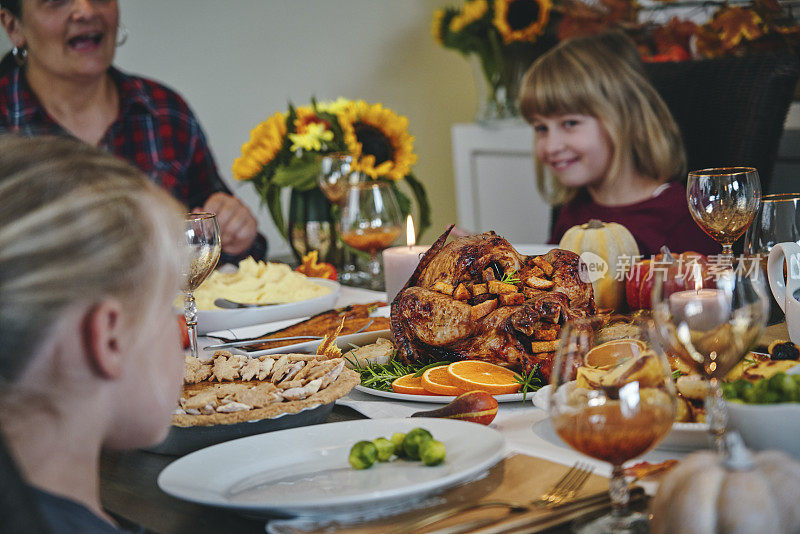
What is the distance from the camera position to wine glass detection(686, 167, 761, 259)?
1372 millimetres

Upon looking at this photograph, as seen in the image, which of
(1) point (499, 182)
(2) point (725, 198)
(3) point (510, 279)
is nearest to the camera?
(3) point (510, 279)

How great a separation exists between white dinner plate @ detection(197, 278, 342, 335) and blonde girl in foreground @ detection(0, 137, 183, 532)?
922mm

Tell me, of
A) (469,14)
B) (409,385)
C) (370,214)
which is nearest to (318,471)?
(409,385)

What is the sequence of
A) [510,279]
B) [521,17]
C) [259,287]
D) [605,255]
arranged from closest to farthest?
[510,279], [605,255], [259,287], [521,17]

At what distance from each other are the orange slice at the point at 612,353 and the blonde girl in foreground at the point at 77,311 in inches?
14.7

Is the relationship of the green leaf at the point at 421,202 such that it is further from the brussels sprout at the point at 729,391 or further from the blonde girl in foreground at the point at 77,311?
the blonde girl in foreground at the point at 77,311

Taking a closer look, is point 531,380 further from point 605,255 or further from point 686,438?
point 605,255

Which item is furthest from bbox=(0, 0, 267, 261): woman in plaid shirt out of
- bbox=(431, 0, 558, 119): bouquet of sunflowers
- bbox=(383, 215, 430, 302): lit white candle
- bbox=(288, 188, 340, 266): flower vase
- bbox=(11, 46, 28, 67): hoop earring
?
bbox=(431, 0, 558, 119): bouquet of sunflowers

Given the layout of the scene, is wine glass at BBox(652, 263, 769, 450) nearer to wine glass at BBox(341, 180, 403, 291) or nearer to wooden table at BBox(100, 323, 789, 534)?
wooden table at BBox(100, 323, 789, 534)

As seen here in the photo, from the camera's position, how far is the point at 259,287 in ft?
5.97

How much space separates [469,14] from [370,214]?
1958 millimetres

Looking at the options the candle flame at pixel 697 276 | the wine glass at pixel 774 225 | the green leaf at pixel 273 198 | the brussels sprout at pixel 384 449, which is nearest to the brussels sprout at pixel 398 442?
the brussels sprout at pixel 384 449

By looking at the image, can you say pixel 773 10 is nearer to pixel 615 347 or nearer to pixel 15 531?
pixel 615 347

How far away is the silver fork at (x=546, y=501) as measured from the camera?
2.51 feet
